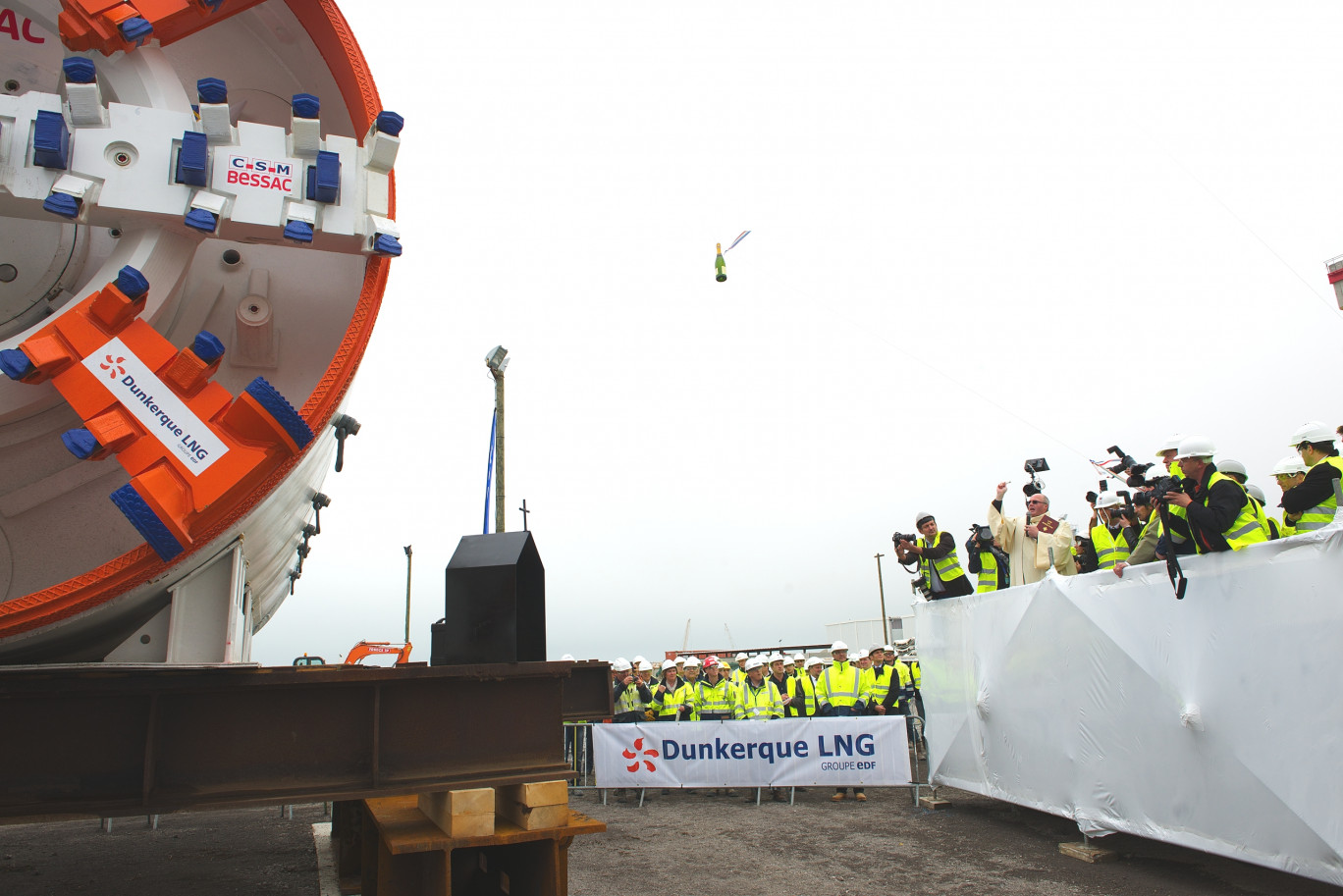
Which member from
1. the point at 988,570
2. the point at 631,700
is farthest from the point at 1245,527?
the point at 631,700

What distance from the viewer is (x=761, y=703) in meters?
10.6

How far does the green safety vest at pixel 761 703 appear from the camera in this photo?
1046cm

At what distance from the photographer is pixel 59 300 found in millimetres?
4332

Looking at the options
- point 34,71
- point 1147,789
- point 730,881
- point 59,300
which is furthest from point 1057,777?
point 34,71

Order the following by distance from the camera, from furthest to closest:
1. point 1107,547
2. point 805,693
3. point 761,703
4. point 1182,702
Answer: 1. point 805,693
2. point 761,703
3. point 1107,547
4. point 1182,702

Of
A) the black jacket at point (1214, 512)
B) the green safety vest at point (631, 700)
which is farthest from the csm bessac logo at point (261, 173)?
the green safety vest at point (631, 700)

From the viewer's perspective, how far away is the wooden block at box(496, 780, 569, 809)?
3.77m

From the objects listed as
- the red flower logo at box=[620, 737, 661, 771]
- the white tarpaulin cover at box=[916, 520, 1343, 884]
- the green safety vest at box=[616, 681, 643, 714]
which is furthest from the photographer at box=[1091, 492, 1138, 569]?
the green safety vest at box=[616, 681, 643, 714]

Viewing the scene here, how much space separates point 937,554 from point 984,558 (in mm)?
455

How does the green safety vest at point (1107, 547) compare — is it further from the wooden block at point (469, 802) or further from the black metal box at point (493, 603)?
the wooden block at point (469, 802)

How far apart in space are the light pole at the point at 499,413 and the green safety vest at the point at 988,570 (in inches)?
286

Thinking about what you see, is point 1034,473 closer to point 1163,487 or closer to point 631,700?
point 1163,487

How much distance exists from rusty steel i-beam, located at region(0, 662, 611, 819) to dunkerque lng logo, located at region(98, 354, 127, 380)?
1212 millimetres

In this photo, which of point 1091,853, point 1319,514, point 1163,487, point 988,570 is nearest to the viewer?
point 1163,487
